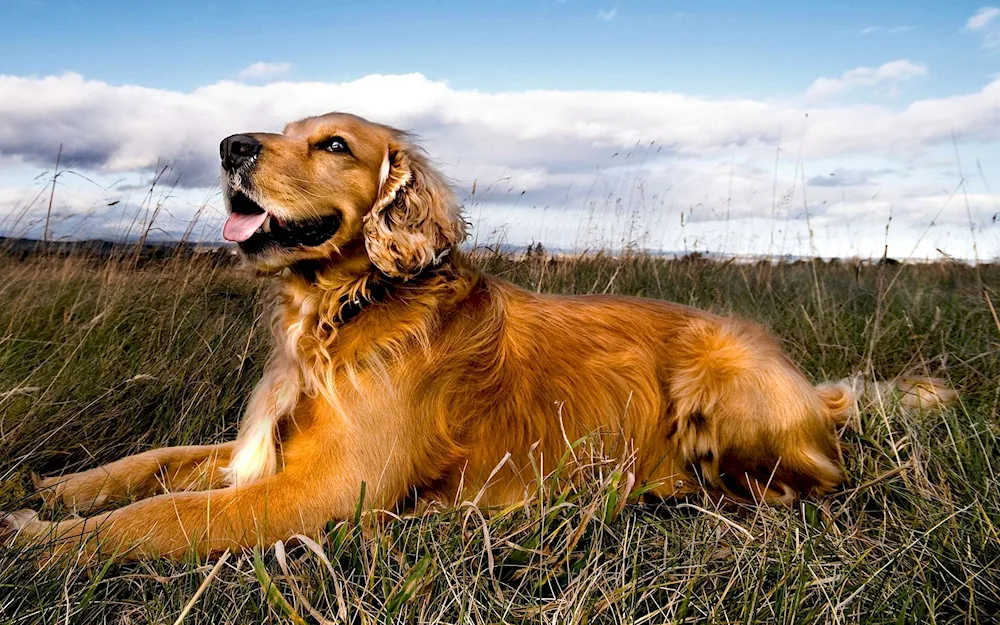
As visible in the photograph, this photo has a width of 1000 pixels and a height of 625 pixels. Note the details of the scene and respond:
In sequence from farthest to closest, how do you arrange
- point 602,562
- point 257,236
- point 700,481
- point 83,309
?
1. point 83,309
2. point 700,481
3. point 257,236
4. point 602,562

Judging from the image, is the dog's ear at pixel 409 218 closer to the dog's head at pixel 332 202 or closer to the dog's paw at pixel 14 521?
the dog's head at pixel 332 202

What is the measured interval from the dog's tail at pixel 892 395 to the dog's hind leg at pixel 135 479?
2.60 metres

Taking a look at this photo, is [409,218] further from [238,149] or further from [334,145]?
[238,149]

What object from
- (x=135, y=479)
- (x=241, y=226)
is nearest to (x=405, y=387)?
(x=241, y=226)

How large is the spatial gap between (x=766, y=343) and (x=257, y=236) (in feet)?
7.07

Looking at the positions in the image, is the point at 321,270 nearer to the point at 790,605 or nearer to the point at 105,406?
the point at 105,406

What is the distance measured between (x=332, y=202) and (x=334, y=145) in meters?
0.25

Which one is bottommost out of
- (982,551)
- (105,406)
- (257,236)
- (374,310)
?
(105,406)

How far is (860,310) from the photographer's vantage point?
18.1 feet

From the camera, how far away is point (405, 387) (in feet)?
8.79

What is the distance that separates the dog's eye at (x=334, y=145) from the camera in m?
2.90

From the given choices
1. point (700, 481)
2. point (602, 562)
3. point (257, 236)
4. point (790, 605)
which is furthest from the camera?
point (700, 481)

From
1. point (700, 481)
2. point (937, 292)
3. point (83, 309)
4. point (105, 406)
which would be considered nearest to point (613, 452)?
point (700, 481)

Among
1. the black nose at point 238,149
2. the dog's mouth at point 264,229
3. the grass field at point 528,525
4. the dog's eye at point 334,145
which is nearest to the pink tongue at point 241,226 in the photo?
the dog's mouth at point 264,229
